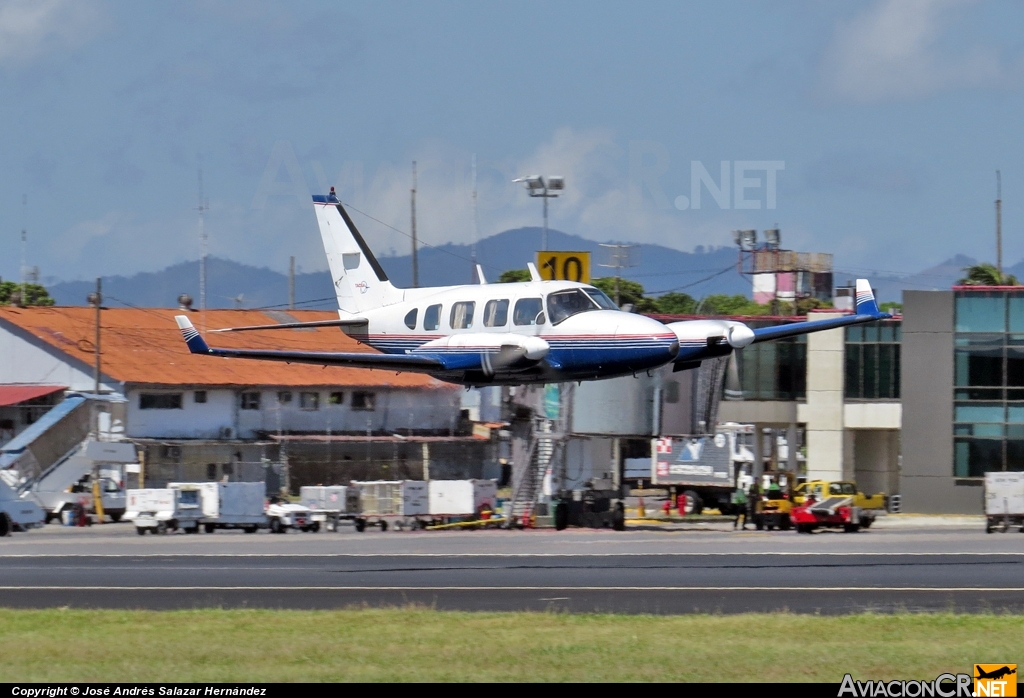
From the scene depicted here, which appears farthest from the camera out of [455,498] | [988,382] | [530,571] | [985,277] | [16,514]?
[985,277]

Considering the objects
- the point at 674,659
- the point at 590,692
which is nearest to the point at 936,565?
the point at 674,659

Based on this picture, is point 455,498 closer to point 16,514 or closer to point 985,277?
point 16,514

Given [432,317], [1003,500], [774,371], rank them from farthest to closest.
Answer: [774,371], [1003,500], [432,317]

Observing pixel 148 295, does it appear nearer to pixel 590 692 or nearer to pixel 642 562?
pixel 642 562

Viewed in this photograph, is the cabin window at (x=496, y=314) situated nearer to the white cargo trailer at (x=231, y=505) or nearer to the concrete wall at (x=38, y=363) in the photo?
the white cargo trailer at (x=231, y=505)

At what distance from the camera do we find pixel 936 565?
115 feet

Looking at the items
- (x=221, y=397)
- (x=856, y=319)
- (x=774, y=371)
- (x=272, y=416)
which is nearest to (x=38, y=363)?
(x=221, y=397)

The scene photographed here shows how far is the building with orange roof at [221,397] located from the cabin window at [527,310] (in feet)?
123

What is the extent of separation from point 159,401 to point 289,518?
21603mm

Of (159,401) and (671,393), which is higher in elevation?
(671,393)

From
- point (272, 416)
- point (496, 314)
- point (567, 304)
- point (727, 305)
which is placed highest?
point (727, 305)

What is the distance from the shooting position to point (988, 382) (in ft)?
210

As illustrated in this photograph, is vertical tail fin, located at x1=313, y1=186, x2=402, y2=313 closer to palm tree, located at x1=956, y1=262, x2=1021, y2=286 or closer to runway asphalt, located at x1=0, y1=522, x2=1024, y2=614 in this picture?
runway asphalt, located at x1=0, y1=522, x2=1024, y2=614

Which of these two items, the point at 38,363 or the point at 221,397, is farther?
the point at 221,397
